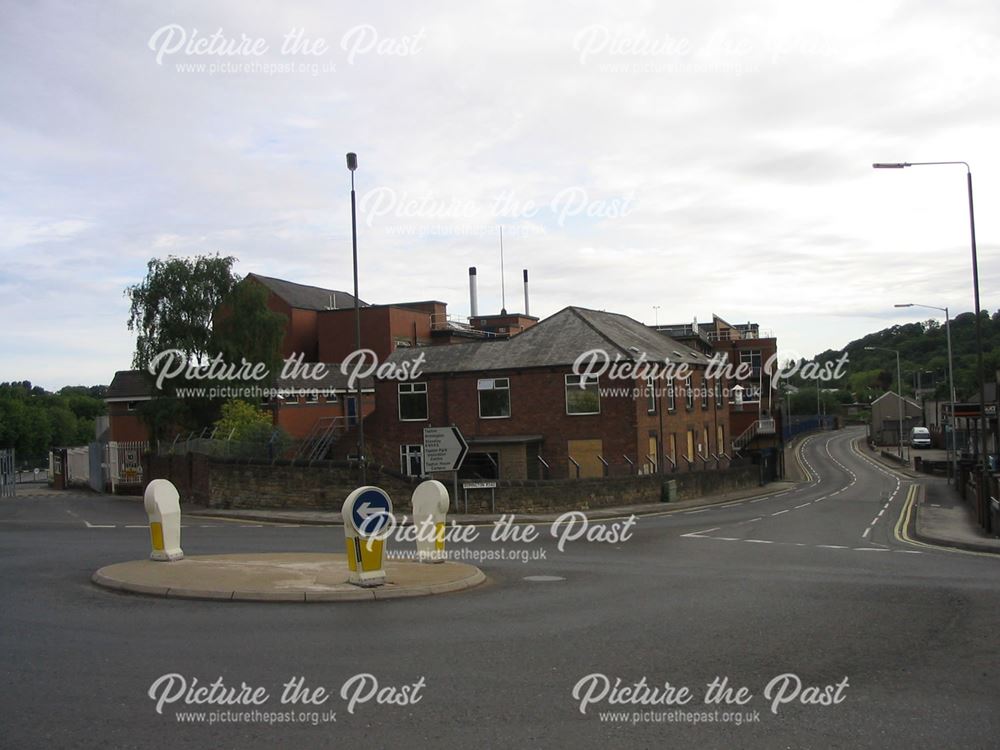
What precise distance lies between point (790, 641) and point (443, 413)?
109 ft

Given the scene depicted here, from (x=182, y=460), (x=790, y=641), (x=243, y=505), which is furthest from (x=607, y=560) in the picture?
(x=182, y=460)

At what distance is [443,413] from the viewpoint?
4256 cm

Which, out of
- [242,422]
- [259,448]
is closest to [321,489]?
[259,448]

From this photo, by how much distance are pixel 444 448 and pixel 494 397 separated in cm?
1413

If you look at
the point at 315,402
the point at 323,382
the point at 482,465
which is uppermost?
the point at 323,382

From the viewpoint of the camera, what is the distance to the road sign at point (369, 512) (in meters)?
12.8

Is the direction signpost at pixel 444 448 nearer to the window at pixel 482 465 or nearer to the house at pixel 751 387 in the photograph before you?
the window at pixel 482 465

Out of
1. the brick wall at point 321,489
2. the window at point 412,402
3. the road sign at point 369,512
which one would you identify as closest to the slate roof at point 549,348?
the window at point 412,402

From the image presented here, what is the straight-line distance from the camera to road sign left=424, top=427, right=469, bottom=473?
2767 centimetres

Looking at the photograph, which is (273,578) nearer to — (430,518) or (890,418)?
(430,518)

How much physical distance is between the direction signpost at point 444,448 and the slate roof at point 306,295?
35059 millimetres

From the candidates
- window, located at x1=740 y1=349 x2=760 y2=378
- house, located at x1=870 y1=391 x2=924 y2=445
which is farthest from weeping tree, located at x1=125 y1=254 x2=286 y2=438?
house, located at x1=870 y1=391 x2=924 y2=445

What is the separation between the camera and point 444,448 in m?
27.8

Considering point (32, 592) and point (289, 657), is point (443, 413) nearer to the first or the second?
point (32, 592)
